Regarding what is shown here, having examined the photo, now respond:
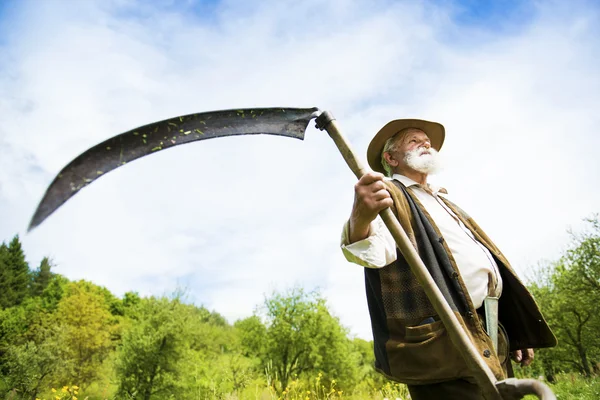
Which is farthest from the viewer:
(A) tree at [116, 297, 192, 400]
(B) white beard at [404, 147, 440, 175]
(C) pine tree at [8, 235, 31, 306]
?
(C) pine tree at [8, 235, 31, 306]

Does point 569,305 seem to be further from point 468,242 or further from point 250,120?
point 250,120

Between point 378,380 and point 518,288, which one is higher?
point 518,288

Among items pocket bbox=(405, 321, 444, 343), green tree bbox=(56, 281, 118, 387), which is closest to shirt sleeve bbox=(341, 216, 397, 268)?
pocket bbox=(405, 321, 444, 343)

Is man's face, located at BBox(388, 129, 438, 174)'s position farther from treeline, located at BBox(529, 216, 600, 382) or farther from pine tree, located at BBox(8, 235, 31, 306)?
pine tree, located at BBox(8, 235, 31, 306)

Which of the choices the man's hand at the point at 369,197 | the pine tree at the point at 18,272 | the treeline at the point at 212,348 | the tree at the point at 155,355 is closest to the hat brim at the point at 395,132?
the man's hand at the point at 369,197

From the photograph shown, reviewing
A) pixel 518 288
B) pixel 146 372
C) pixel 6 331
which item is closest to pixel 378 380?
pixel 146 372

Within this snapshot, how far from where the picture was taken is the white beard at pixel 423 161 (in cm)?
254

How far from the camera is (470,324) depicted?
178 cm

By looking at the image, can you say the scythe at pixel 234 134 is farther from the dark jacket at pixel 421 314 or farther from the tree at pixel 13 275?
the tree at pixel 13 275

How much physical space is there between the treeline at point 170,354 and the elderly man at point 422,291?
17.9 ft

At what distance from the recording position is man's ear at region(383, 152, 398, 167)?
8.86ft

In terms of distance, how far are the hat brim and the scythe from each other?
4.56 feet

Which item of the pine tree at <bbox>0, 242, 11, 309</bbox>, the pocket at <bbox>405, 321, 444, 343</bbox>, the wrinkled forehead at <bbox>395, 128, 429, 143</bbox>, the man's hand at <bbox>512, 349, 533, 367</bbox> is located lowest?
the man's hand at <bbox>512, 349, 533, 367</bbox>

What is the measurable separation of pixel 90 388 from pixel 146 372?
46.3 feet
